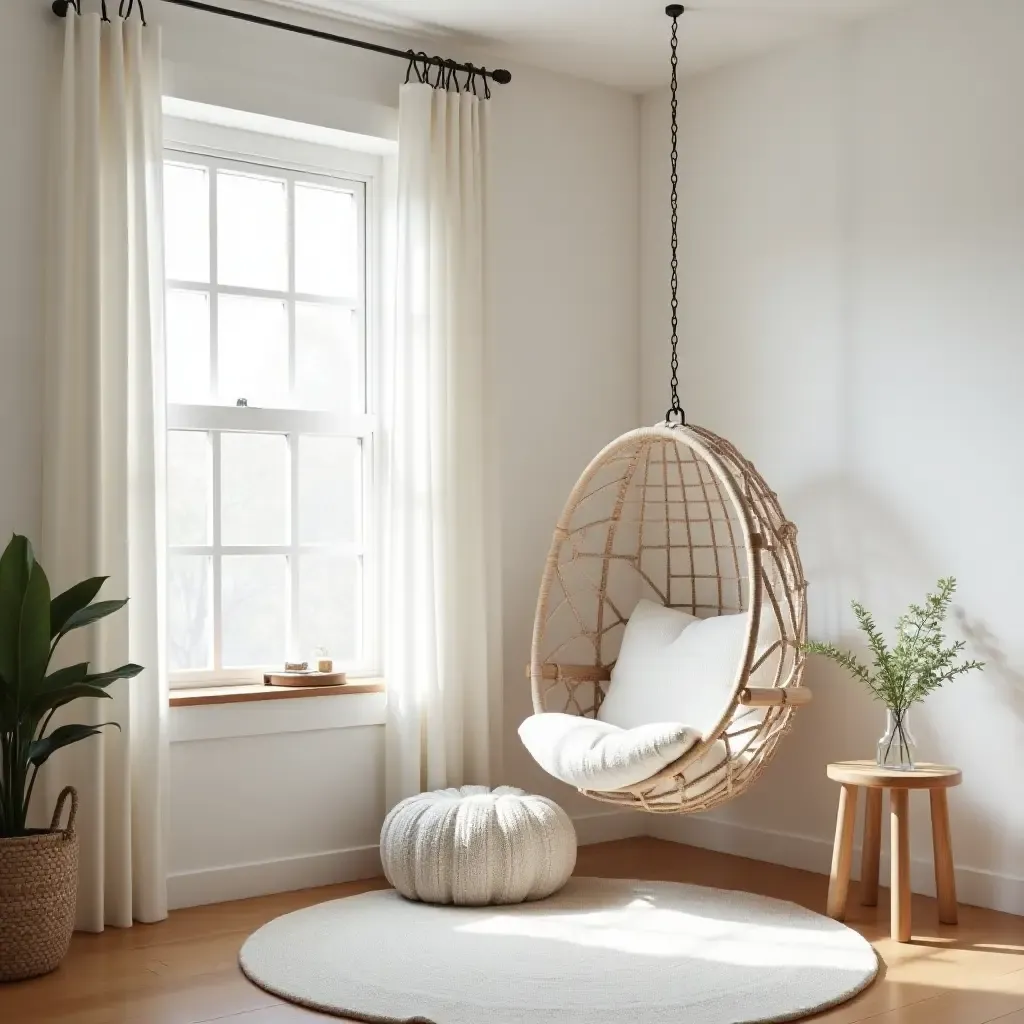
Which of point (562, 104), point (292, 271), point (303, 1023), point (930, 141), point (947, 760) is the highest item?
point (562, 104)

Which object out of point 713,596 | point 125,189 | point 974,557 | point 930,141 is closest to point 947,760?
point 974,557

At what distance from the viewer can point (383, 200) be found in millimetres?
4387

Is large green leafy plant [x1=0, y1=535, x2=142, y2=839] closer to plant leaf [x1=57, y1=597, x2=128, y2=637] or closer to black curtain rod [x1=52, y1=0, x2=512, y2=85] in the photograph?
plant leaf [x1=57, y1=597, x2=128, y2=637]

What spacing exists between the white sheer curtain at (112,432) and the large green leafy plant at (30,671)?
27cm

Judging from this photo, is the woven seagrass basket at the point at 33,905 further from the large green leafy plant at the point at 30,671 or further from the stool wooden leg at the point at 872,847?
the stool wooden leg at the point at 872,847

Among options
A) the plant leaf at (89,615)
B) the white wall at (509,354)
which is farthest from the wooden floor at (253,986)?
the plant leaf at (89,615)

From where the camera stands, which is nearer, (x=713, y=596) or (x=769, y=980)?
(x=769, y=980)

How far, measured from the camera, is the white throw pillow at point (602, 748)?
3.47 metres

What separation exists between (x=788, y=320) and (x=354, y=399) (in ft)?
4.76

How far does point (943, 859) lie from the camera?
11.7 feet

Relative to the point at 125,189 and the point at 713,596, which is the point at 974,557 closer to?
the point at 713,596

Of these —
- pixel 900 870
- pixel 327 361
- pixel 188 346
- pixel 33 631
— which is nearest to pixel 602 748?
pixel 900 870

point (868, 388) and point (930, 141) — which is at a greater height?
point (930, 141)

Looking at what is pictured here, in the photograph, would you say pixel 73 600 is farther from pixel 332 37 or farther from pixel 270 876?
pixel 332 37
